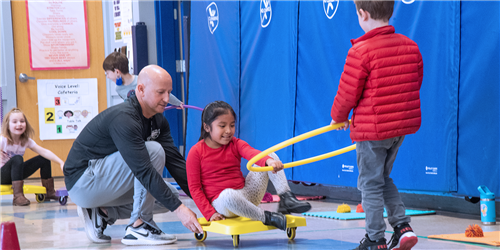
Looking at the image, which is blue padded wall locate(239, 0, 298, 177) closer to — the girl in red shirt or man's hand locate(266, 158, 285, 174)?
the girl in red shirt

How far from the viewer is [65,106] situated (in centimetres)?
795

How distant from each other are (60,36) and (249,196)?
5.93 meters

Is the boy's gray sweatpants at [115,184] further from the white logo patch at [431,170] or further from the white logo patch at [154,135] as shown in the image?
the white logo patch at [431,170]

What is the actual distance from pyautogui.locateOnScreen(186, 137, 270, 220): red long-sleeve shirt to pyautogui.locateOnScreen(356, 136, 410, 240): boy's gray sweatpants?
2.37ft

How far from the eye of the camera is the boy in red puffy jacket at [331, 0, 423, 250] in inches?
93.6

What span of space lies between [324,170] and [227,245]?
1922mm

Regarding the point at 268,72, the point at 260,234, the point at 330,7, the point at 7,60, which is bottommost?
the point at 260,234

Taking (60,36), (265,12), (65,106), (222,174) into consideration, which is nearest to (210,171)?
(222,174)

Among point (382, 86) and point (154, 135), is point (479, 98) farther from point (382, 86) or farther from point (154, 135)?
point (154, 135)

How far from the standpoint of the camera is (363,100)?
2.44 metres

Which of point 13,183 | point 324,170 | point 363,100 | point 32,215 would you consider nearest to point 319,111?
point 324,170

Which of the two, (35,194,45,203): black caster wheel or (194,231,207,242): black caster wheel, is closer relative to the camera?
(194,231,207,242): black caster wheel

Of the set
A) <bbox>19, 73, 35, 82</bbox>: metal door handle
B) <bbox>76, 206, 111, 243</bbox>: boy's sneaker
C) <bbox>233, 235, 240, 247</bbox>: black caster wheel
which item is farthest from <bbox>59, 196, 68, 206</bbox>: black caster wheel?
<bbox>19, 73, 35, 82</bbox>: metal door handle

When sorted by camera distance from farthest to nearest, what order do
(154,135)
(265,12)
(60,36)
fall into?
(60,36), (265,12), (154,135)
